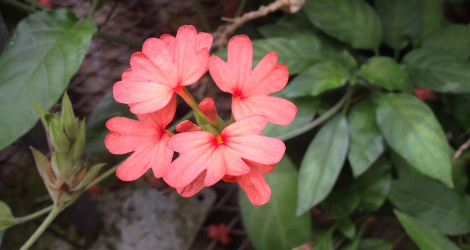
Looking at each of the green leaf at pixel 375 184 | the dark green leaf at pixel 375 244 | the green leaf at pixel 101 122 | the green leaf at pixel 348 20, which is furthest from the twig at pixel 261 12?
the dark green leaf at pixel 375 244

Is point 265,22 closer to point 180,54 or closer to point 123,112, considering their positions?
point 123,112

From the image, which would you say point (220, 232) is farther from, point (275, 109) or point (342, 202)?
point (275, 109)

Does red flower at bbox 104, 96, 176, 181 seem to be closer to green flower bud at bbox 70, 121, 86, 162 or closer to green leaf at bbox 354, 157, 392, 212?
green flower bud at bbox 70, 121, 86, 162

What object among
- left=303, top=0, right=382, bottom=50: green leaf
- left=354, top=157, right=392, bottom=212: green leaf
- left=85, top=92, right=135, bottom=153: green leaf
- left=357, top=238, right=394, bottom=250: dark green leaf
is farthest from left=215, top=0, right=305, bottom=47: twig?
left=357, top=238, right=394, bottom=250: dark green leaf

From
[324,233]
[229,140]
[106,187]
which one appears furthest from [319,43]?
[106,187]

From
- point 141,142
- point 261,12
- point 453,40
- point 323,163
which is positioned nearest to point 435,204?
point 323,163
